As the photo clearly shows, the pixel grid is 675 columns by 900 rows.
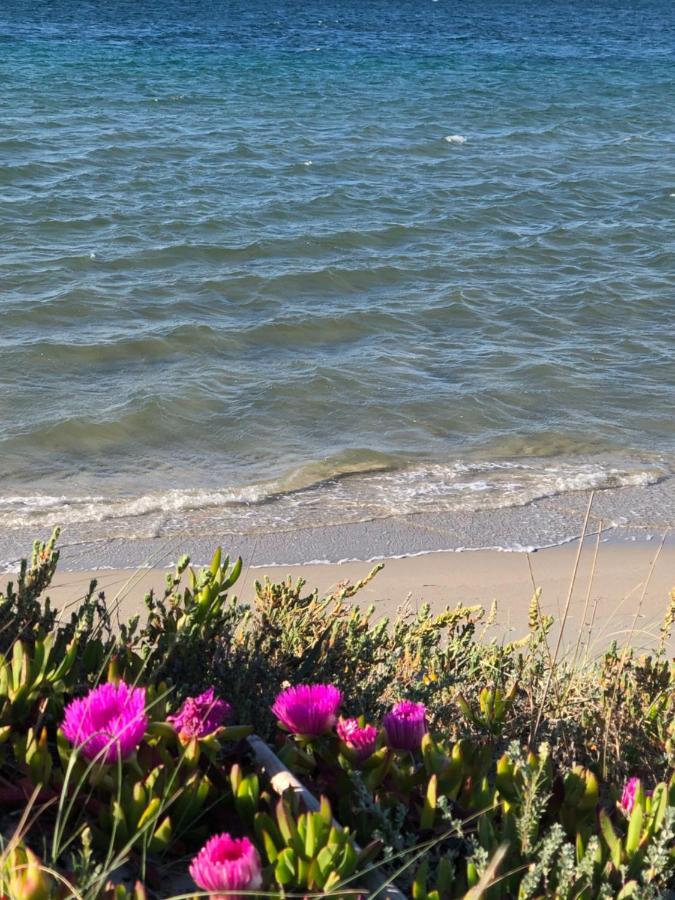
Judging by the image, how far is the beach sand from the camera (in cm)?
476

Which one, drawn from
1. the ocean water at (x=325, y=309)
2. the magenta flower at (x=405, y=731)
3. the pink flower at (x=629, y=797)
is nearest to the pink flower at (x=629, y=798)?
the pink flower at (x=629, y=797)

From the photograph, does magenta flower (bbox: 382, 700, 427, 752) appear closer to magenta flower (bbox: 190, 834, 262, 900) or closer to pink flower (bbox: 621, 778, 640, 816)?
pink flower (bbox: 621, 778, 640, 816)

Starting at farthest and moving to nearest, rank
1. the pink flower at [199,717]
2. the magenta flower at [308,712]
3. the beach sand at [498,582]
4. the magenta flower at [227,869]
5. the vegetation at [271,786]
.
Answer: the beach sand at [498,582]
the magenta flower at [308,712]
the pink flower at [199,717]
the vegetation at [271,786]
the magenta flower at [227,869]

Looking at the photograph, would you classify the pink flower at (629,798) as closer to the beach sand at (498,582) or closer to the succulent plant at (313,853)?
the succulent plant at (313,853)

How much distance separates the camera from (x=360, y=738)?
76.7 inches

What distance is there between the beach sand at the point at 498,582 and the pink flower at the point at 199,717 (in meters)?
2.70

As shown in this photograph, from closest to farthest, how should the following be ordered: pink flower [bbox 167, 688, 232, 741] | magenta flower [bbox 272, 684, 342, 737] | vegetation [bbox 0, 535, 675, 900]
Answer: vegetation [bbox 0, 535, 675, 900] < pink flower [bbox 167, 688, 232, 741] < magenta flower [bbox 272, 684, 342, 737]

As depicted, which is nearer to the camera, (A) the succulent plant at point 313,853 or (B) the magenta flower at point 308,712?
(A) the succulent plant at point 313,853

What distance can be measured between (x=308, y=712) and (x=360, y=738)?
0.11m

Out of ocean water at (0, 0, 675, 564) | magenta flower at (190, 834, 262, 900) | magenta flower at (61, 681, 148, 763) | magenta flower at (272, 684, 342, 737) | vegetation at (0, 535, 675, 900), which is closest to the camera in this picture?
magenta flower at (190, 834, 262, 900)

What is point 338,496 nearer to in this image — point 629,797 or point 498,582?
point 498,582

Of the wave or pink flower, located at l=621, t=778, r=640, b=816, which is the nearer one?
pink flower, located at l=621, t=778, r=640, b=816

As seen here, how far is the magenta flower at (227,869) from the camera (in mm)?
1493

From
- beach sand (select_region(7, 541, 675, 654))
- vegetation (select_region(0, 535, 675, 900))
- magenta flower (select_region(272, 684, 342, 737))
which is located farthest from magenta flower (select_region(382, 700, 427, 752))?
beach sand (select_region(7, 541, 675, 654))
